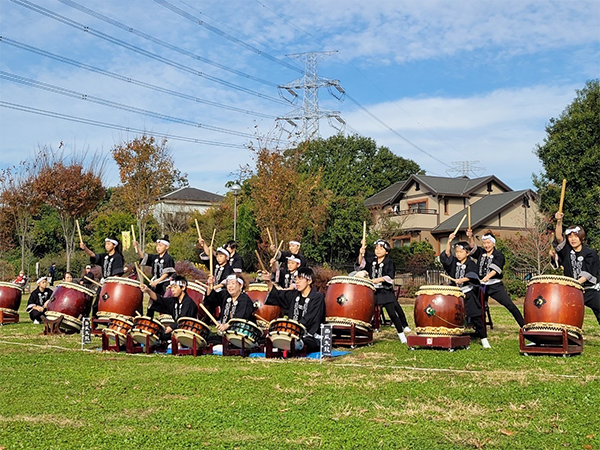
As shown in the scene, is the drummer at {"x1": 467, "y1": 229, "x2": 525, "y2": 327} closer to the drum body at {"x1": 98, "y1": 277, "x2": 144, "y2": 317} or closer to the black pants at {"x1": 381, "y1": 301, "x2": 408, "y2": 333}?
the black pants at {"x1": 381, "y1": 301, "x2": 408, "y2": 333}

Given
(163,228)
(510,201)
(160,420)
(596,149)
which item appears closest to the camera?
(160,420)

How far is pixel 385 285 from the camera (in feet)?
28.8

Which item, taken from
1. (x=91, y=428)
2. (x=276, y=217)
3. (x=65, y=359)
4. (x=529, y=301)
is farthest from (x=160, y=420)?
(x=276, y=217)

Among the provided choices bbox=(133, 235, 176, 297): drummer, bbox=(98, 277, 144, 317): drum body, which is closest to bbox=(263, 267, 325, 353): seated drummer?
bbox=(133, 235, 176, 297): drummer

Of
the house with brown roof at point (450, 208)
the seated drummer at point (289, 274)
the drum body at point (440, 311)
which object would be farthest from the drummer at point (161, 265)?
the house with brown roof at point (450, 208)

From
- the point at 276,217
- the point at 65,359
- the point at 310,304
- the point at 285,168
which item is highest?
the point at 285,168

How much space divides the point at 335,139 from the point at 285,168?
754 inches

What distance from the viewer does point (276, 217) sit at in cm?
2134

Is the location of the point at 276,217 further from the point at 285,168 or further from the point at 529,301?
the point at 529,301

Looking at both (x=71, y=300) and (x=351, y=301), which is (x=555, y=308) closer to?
(x=351, y=301)

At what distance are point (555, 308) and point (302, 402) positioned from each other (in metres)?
3.63

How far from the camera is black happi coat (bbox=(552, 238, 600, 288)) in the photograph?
7711 millimetres

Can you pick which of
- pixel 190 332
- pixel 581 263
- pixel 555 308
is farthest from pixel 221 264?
pixel 581 263

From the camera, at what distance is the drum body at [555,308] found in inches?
279
